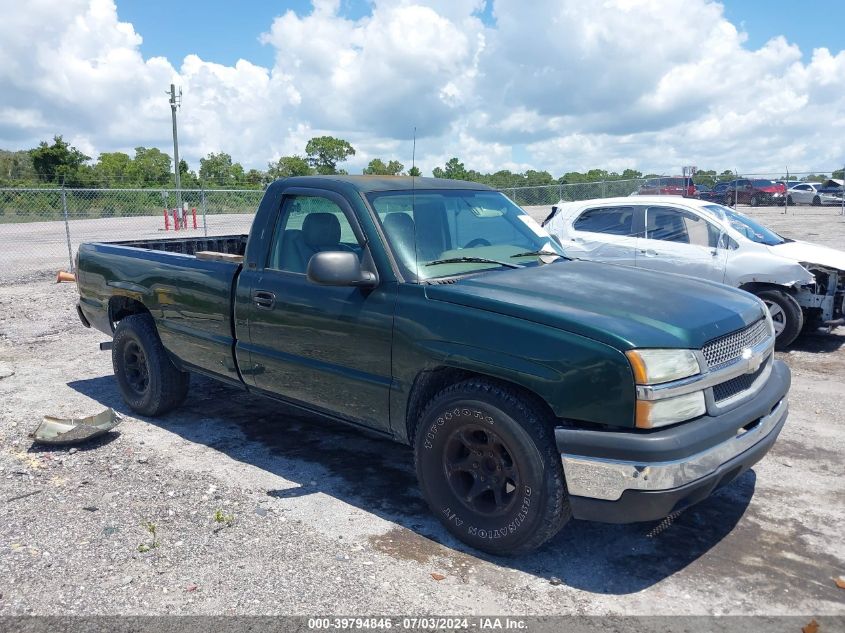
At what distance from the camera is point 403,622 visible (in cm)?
313

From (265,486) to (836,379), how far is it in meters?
5.67

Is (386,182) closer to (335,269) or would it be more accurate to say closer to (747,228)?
(335,269)

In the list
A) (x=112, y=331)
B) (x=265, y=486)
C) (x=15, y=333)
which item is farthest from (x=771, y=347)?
(x=15, y=333)

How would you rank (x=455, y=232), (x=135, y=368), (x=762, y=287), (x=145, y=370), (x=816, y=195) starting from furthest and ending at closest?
(x=816, y=195), (x=762, y=287), (x=135, y=368), (x=145, y=370), (x=455, y=232)

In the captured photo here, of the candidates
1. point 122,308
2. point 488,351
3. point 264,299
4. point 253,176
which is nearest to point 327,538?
point 488,351

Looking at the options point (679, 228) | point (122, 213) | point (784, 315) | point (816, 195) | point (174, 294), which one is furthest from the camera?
point (816, 195)

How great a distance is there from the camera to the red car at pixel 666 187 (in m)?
26.0

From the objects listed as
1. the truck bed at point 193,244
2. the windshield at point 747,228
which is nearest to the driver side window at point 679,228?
the windshield at point 747,228

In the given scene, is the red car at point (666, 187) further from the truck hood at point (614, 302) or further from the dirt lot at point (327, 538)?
the truck hood at point (614, 302)

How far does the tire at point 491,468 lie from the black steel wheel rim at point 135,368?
10.1ft

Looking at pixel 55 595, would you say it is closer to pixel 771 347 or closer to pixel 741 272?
pixel 771 347

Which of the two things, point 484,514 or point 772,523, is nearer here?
point 484,514

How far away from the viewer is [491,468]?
11.9 feet

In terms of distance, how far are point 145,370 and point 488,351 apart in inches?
140
